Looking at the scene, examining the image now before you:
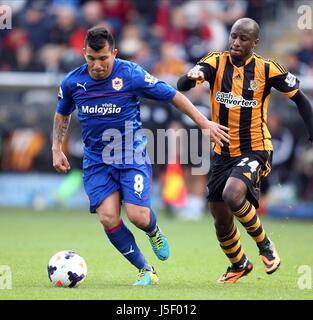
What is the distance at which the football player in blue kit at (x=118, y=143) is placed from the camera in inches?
A: 327

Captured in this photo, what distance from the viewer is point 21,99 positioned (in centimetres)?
1827

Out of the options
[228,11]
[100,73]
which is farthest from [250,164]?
[228,11]

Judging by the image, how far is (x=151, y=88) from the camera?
8.33m

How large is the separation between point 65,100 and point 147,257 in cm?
303

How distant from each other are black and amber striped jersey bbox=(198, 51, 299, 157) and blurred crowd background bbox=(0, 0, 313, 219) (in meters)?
7.83

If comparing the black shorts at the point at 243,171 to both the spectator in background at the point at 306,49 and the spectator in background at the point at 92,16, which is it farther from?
the spectator in background at the point at 92,16

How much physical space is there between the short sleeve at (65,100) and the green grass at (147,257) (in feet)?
5.24

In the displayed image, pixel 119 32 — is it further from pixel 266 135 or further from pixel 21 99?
pixel 266 135

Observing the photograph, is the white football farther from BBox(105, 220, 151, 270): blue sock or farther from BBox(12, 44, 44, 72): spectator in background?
BBox(12, 44, 44, 72): spectator in background

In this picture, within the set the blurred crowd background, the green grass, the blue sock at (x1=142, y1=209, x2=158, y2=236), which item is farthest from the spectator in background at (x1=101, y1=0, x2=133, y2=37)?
the blue sock at (x1=142, y1=209, x2=158, y2=236)

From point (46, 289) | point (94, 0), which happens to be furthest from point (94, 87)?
point (94, 0)

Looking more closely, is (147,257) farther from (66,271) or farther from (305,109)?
(305,109)

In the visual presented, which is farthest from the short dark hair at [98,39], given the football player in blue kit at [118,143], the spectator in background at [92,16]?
the spectator in background at [92,16]
